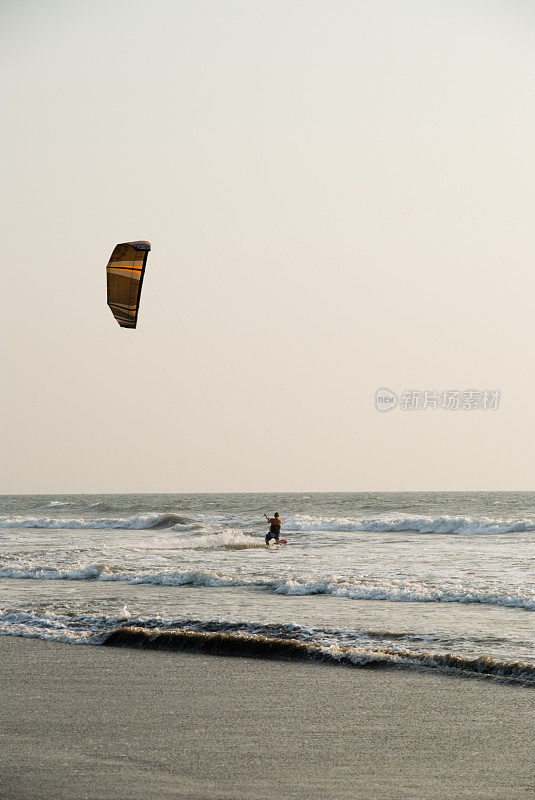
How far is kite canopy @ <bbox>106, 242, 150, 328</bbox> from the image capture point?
36.4 ft

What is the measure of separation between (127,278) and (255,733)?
702cm

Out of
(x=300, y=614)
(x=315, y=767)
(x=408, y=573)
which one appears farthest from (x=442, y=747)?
(x=408, y=573)

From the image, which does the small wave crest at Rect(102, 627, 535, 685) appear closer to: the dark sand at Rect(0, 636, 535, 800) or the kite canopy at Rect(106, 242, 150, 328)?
the dark sand at Rect(0, 636, 535, 800)

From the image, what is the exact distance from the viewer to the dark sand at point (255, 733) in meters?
4.70

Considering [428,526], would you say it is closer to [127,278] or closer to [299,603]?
[299,603]

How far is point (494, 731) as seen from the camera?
5.74 meters

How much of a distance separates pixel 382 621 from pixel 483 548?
14.6 meters

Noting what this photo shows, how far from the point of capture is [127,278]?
36.7 ft

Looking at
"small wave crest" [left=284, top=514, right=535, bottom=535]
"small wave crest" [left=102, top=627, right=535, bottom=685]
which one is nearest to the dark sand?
"small wave crest" [left=102, top=627, right=535, bottom=685]

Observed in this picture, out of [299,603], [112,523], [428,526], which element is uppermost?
[299,603]

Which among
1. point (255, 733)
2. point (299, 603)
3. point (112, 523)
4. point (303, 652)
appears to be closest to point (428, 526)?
point (112, 523)

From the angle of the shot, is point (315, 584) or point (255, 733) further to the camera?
point (315, 584)

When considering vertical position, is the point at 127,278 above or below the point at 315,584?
above

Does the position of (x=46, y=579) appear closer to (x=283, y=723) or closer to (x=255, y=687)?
(x=255, y=687)
